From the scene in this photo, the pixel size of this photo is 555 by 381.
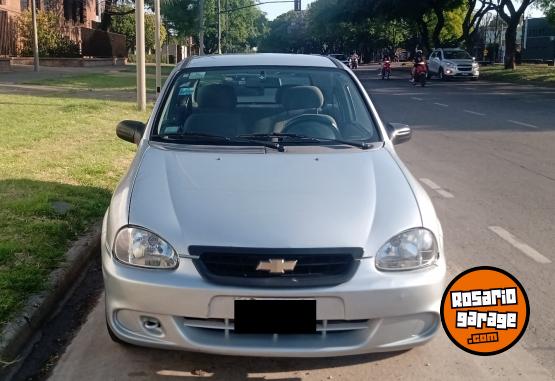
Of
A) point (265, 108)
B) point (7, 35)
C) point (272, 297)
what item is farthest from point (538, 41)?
point (272, 297)

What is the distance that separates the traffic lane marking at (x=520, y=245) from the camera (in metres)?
5.48

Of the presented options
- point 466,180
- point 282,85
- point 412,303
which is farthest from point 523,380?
point 466,180

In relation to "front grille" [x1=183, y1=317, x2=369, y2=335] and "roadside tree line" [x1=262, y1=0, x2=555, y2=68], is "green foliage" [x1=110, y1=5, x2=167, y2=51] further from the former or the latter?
"front grille" [x1=183, y1=317, x2=369, y2=335]

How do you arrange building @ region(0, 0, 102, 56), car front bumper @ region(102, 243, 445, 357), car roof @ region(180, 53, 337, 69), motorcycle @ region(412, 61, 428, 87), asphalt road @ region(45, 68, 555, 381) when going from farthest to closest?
1. building @ region(0, 0, 102, 56)
2. motorcycle @ region(412, 61, 428, 87)
3. car roof @ region(180, 53, 337, 69)
4. asphalt road @ region(45, 68, 555, 381)
5. car front bumper @ region(102, 243, 445, 357)

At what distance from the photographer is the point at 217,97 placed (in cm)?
506

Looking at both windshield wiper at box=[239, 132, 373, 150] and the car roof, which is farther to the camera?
the car roof

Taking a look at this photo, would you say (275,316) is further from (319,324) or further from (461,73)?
(461,73)

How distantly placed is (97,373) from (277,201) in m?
1.36

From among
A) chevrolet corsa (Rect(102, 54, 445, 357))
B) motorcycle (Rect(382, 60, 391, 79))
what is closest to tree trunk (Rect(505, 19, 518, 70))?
motorcycle (Rect(382, 60, 391, 79))

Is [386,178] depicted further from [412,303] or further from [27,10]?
[27,10]

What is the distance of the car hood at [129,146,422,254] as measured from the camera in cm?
322

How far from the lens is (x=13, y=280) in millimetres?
4473

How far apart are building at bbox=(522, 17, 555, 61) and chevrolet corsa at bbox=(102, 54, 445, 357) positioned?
6505 centimetres
